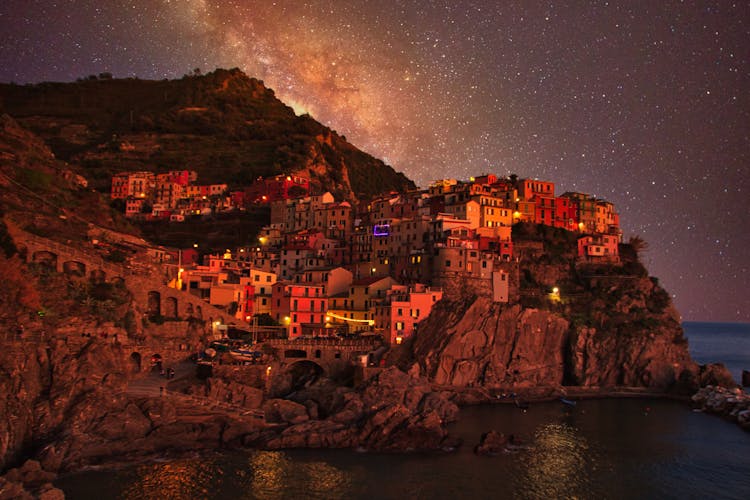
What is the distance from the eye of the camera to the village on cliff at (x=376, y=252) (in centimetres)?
5556

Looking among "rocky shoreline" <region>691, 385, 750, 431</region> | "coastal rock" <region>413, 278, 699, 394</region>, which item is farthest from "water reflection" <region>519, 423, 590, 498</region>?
"rocky shoreline" <region>691, 385, 750, 431</region>

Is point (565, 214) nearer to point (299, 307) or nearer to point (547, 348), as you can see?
point (547, 348)

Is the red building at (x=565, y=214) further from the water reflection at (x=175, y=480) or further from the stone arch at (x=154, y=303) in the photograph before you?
the water reflection at (x=175, y=480)

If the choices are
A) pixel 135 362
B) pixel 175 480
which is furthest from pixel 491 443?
pixel 135 362

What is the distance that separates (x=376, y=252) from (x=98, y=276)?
2867 cm

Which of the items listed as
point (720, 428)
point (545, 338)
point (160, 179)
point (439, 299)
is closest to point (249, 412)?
point (439, 299)

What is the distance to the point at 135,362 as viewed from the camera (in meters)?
40.8

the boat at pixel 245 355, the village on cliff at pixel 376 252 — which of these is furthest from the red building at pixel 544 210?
the boat at pixel 245 355

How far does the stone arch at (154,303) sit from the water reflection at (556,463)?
2789cm

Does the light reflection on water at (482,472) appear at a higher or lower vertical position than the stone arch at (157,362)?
lower

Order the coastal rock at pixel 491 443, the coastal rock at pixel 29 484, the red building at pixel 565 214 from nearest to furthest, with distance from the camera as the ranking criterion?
1. the coastal rock at pixel 29 484
2. the coastal rock at pixel 491 443
3. the red building at pixel 565 214

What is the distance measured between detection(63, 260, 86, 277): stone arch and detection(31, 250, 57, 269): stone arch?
729mm

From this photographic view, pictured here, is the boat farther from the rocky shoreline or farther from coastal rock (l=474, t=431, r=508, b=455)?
the rocky shoreline

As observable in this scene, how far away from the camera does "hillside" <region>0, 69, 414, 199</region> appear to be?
4090 inches
